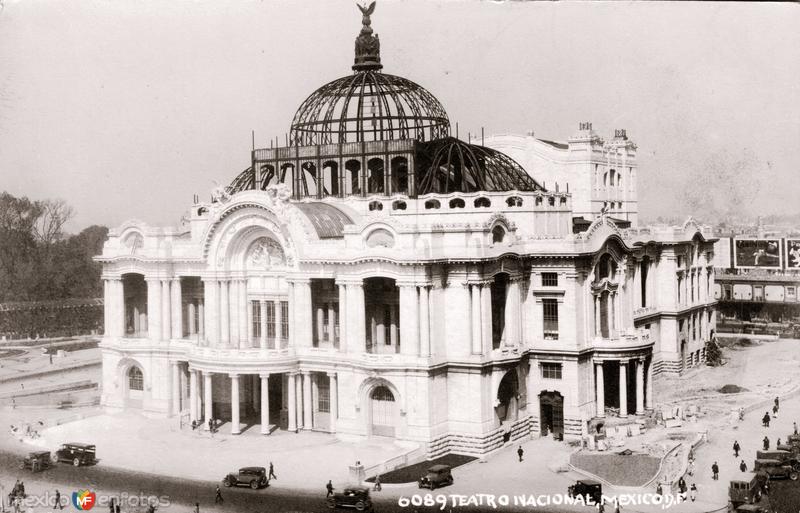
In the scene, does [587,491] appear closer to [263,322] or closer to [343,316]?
[343,316]

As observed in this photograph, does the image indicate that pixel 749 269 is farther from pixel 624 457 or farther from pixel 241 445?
pixel 241 445

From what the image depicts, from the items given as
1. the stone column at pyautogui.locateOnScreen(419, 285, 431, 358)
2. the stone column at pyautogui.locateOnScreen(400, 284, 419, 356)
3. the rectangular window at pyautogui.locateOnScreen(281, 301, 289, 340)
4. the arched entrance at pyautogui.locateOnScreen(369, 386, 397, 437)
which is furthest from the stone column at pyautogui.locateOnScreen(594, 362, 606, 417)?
the rectangular window at pyautogui.locateOnScreen(281, 301, 289, 340)

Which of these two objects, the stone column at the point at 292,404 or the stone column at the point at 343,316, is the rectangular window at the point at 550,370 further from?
the stone column at the point at 292,404

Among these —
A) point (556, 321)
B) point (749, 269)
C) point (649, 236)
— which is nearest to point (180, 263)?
point (556, 321)

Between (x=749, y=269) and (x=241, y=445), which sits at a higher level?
(x=749, y=269)

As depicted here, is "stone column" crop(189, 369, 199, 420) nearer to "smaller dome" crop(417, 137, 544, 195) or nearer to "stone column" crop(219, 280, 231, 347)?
"stone column" crop(219, 280, 231, 347)

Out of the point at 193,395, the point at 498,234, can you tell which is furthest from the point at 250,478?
the point at 498,234

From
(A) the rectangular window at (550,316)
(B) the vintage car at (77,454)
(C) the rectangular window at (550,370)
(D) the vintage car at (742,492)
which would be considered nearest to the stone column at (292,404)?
(B) the vintage car at (77,454)
